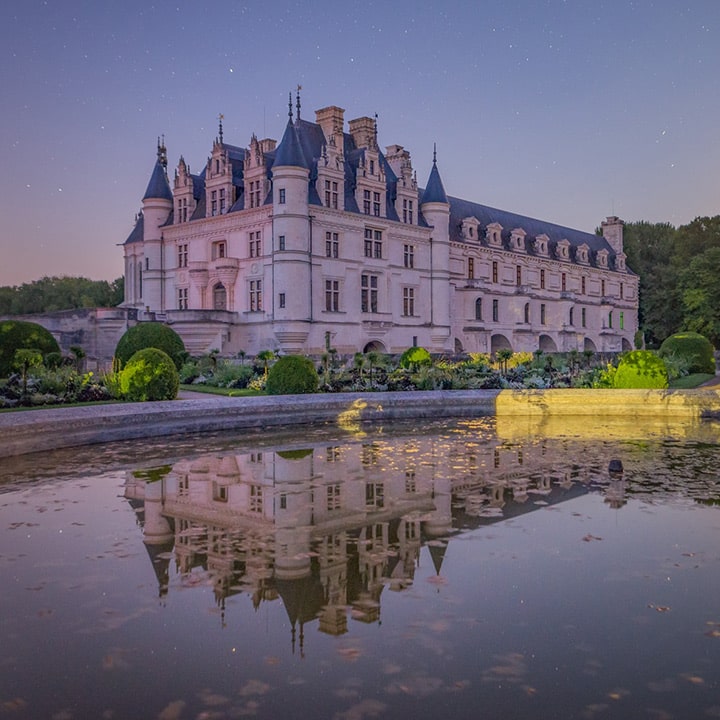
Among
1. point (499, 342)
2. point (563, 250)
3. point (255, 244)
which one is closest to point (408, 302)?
point (255, 244)

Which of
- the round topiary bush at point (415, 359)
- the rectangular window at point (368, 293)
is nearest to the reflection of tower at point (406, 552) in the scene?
the round topiary bush at point (415, 359)

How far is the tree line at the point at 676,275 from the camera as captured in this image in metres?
49.4

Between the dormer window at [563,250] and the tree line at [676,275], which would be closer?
the tree line at [676,275]

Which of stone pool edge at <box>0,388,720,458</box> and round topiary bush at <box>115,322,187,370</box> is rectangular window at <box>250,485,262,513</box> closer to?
stone pool edge at <box>0,388,720,458</box>

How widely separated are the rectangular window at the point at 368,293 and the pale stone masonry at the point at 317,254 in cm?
7

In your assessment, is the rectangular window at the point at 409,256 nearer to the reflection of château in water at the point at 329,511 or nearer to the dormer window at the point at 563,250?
the dormer window at the point at 563,250

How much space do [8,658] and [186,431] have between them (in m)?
9.44

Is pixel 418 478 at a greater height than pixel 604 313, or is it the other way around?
pixel 604 313

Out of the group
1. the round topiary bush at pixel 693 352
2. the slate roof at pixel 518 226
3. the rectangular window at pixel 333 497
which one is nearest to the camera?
the rectangular window at pixel 333 497

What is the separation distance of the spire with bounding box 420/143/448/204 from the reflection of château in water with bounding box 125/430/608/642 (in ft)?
103

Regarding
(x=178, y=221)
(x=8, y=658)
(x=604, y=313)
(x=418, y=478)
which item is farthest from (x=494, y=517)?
(x=604, y=313)

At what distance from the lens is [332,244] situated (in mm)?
35469

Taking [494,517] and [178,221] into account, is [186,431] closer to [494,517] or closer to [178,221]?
[494,517]

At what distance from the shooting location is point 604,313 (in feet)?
189
